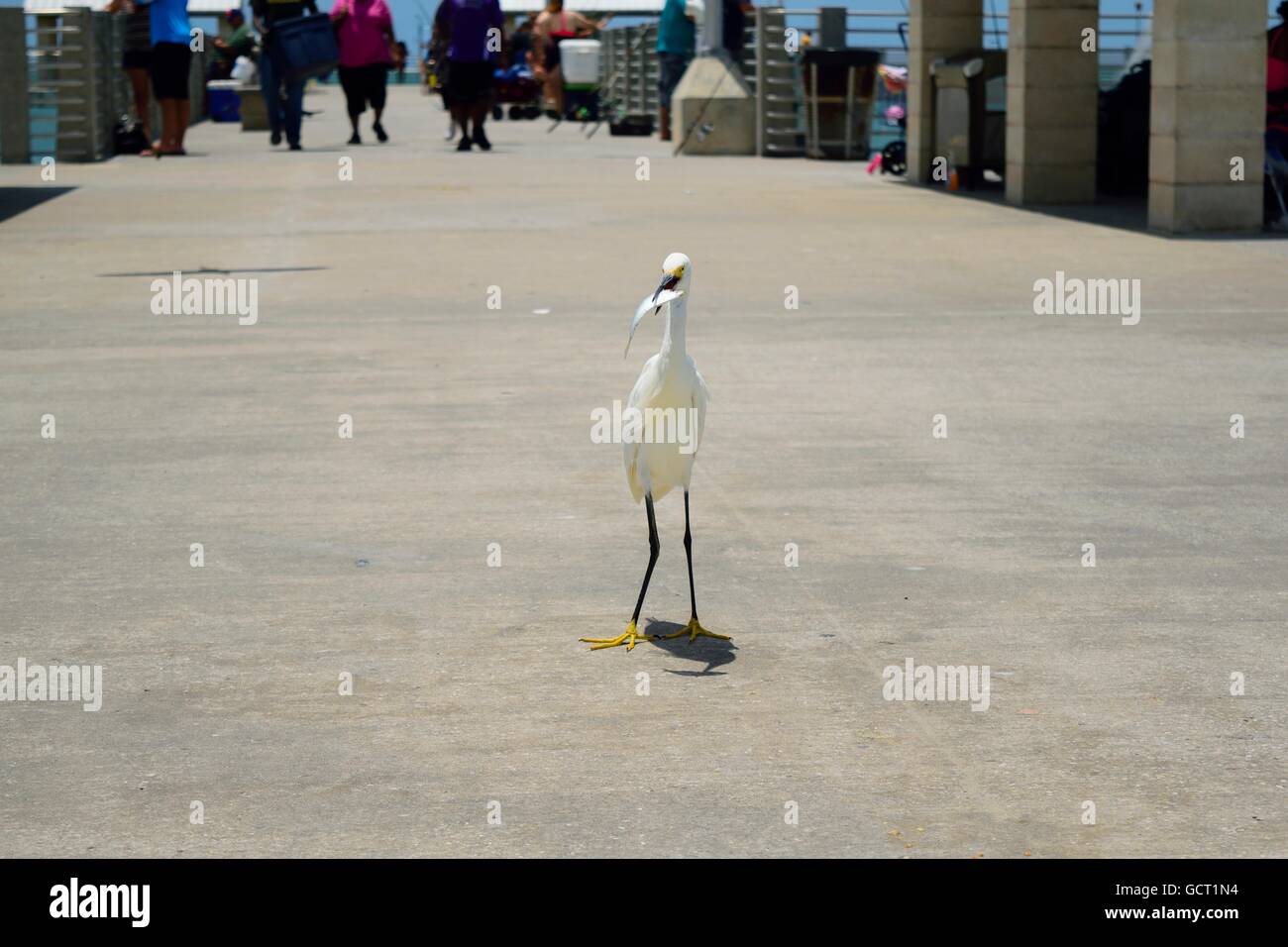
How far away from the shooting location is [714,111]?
3109cm

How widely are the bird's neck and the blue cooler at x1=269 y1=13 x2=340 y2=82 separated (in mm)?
23889

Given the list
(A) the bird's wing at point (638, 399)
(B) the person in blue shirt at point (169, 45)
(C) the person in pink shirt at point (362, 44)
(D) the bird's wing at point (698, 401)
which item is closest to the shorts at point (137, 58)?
(B) the person in blue shirt at point (169, 45)

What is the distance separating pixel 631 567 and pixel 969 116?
57.2 feet

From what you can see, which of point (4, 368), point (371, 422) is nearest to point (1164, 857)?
point (371, 422)

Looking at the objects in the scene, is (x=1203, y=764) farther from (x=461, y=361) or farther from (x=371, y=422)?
(x=461, y=361)

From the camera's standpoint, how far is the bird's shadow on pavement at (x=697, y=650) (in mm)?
6086

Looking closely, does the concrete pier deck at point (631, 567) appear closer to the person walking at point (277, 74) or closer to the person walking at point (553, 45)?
the person walking at point (277, 74)

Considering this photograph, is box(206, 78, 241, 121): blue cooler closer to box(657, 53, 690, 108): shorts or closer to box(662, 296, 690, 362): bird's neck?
box(657, 53, 690, 108): shorts

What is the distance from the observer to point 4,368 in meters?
11.5

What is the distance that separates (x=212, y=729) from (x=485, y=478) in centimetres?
334

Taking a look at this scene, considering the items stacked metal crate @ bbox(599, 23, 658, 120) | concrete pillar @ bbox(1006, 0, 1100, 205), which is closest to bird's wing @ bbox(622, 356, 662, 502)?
concrete pillar @ bbox(1006, 0, 1100, 205)

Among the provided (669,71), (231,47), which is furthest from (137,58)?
(231,47)

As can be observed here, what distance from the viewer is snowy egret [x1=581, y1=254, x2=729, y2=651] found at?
6254 millimetres

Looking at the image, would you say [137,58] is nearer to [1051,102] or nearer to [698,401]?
[1051,102]
